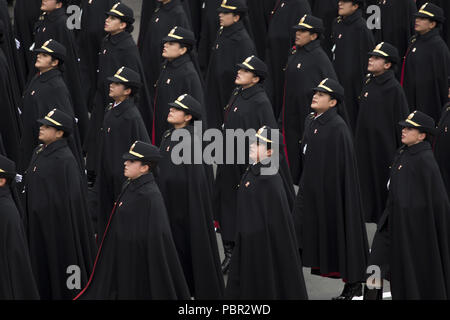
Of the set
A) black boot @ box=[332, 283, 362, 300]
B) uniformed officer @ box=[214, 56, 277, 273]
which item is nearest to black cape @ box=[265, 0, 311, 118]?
uniformed officer @ box=[214, 56, 277, 273]

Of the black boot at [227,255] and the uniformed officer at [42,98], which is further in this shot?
the uniformed officer at [42,98]

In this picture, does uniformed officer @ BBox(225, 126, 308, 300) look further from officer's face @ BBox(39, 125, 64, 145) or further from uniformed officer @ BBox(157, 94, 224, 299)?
officer's face @ BBox(39, 125, 64, 145)

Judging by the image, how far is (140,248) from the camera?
10.5 metres

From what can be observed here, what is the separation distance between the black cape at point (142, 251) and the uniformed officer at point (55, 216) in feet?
2.97

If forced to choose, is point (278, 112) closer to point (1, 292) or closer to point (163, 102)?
point (163, 102)

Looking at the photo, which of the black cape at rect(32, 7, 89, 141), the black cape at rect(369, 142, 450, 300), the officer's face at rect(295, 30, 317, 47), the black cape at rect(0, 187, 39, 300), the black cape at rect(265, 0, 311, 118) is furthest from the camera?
the black cape at rect(265, 0, 311, 118)

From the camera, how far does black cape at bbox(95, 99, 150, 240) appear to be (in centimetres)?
1280

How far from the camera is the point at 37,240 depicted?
1156 cm

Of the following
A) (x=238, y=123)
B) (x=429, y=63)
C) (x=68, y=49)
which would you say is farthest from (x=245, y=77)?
(x=68, y=49)

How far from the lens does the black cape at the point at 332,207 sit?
12.1 m

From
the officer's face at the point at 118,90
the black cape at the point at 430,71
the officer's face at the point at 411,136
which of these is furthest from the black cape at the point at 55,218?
the black cape at the point at 430,71

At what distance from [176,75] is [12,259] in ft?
14.3

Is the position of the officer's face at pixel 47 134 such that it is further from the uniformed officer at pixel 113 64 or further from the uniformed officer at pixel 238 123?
the uniformed officer at pixel 113 64

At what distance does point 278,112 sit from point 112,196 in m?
3.61
